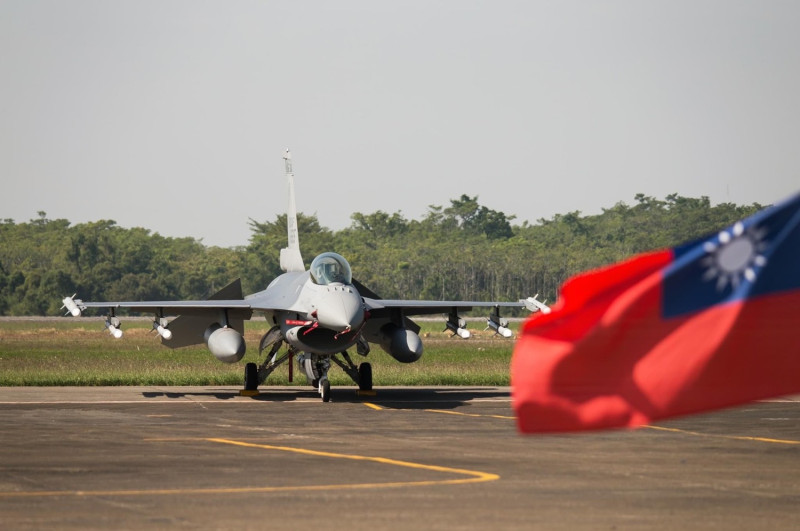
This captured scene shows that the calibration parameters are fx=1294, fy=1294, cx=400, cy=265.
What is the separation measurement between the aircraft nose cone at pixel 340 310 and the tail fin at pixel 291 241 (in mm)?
5605

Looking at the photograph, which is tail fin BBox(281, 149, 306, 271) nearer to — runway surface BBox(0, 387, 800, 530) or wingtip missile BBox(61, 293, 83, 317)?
wingtip missile BBox(61, 293, 83, 317)

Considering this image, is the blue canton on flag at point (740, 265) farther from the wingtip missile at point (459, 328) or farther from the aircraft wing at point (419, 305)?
the wingtip missile at point (459, 328)

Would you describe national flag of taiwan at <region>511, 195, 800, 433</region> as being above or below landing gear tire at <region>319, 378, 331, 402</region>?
above

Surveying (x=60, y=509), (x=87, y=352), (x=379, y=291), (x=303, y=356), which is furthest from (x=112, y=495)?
(x=379, y=291)

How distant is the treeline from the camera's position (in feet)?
419

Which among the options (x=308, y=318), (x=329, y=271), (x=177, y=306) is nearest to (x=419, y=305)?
(x=329, y=271)

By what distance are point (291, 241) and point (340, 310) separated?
8.53 m

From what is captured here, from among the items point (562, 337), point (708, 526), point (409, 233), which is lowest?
point (708, 526)

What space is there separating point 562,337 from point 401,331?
23.8 meters

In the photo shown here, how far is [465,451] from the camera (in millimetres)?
18656

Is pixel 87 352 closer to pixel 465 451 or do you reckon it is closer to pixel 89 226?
pixel 465 451

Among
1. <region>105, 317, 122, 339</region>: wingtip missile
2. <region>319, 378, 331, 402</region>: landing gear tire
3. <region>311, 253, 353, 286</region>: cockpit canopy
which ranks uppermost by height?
<region>311, 253, 353, 286</region>: cockpit canopy

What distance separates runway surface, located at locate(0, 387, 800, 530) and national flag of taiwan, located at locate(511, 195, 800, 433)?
3.35 metres

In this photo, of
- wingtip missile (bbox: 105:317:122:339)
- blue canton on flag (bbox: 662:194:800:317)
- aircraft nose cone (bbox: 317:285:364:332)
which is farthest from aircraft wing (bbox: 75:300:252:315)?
blue canton on flag (bbox: 662:194:800:317)
